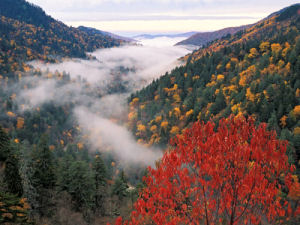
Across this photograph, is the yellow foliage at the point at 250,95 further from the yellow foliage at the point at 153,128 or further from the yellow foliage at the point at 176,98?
the yellow foliage at the point at 153,128

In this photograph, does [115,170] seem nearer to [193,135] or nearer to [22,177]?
[22,177]

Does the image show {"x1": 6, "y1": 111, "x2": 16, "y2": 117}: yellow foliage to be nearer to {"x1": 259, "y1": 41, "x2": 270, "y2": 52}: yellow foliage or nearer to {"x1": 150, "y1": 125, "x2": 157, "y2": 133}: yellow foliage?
{"x1": 150, "y1": 125, "x2": 157, "y2": 133}: yellow foliage

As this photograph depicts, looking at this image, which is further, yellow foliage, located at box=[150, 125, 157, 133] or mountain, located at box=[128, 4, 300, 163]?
yellow foliage, located at box=[150, 125, 157, 133]

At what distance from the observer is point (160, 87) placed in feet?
576

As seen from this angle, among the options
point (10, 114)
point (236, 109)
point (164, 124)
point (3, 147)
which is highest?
point (3, 147)

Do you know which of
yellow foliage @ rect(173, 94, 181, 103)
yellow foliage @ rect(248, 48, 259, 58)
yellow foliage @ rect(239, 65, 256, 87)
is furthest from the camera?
yellow foliage @ rect(173, 94, 181, 103)

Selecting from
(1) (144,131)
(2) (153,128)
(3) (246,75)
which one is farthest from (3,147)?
(3) (246,75)

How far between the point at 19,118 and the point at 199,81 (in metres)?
140

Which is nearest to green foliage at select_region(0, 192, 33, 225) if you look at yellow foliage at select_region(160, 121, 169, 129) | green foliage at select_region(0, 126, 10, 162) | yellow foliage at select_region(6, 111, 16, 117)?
green foliage at select_region(0, 126, 10, 162)

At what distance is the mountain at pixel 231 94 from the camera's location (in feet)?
282

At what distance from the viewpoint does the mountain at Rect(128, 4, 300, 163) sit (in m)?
86.0

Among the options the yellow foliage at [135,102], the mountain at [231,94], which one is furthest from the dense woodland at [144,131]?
the mountain at [231,94]

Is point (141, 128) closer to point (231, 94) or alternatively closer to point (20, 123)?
point (231, 94)

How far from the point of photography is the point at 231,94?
11388 cm
